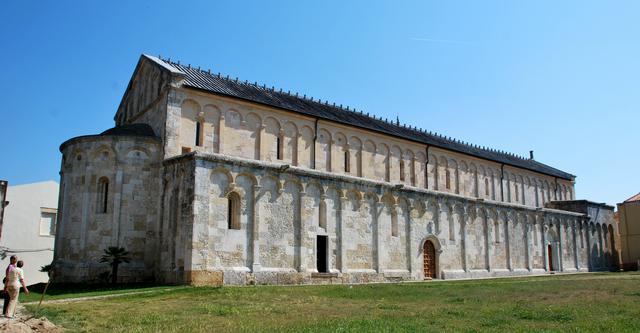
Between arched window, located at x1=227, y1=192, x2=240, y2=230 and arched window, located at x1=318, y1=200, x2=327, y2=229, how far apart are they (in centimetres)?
504

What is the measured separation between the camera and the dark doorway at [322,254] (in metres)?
29.3

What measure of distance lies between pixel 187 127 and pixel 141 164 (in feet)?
11.0

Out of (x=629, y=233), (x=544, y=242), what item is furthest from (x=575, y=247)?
(x=629, y=233)

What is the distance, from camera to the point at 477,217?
130 ft

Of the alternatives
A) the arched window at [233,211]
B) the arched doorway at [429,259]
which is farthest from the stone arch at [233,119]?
the arched doorway at [429,259]

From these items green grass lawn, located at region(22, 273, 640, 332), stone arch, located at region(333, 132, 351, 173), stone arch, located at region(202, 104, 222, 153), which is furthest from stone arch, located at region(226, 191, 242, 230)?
stone arch, located at region(333, 132, 351, 173)

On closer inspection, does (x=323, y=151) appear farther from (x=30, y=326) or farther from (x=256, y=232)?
(x=30, y=326)

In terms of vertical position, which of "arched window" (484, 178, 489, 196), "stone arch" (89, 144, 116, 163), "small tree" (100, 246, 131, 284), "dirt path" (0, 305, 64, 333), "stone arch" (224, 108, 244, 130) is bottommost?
"dirt path" (0, 305, 64, 333)

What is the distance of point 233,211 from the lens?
26641mm

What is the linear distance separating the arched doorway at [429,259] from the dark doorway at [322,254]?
853cm

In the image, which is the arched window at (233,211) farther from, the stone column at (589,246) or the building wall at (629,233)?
the building wall at (629,233)

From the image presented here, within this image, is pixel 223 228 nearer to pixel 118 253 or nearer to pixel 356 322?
pixel 118 253

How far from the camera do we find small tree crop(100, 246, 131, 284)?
26.4 metres

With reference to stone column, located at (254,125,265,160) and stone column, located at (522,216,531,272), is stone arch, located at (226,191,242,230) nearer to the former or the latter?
stone column, located at (254,125,265,160)
